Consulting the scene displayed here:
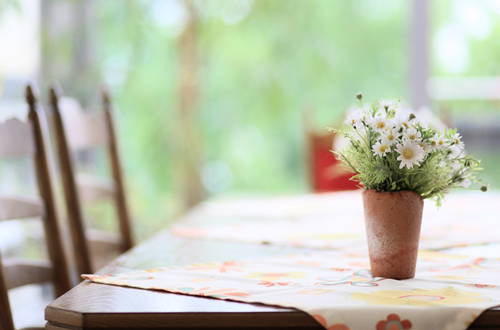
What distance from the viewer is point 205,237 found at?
1.35 metres

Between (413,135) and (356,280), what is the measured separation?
0.25 meters

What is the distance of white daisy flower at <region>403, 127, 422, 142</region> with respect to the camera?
2.70 ft

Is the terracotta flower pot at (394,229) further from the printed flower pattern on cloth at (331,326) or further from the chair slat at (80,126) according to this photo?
the chair slat at (80,126)

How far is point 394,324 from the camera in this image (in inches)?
28.0

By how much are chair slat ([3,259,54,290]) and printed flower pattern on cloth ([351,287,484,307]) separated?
2.74 feet

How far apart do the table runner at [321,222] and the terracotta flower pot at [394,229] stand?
11.9 inches

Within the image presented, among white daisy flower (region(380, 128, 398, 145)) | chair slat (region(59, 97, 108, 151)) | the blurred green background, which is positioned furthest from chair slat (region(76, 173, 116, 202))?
the blurred green background

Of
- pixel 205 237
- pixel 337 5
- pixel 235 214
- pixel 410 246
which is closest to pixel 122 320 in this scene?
pixel 410 246

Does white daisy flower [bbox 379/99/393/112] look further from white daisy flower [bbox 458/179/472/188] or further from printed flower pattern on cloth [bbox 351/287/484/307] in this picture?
printed flower pattern on cloth [bbox 351/287/484/307]

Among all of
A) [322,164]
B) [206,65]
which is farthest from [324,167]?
[206,65]

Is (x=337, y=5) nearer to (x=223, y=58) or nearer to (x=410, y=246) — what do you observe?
(x=223, y=58)

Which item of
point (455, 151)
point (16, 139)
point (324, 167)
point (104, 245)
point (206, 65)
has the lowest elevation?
point (104, 245)

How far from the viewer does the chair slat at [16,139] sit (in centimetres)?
133

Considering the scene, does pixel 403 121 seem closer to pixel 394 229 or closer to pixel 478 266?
pixel 394 229
